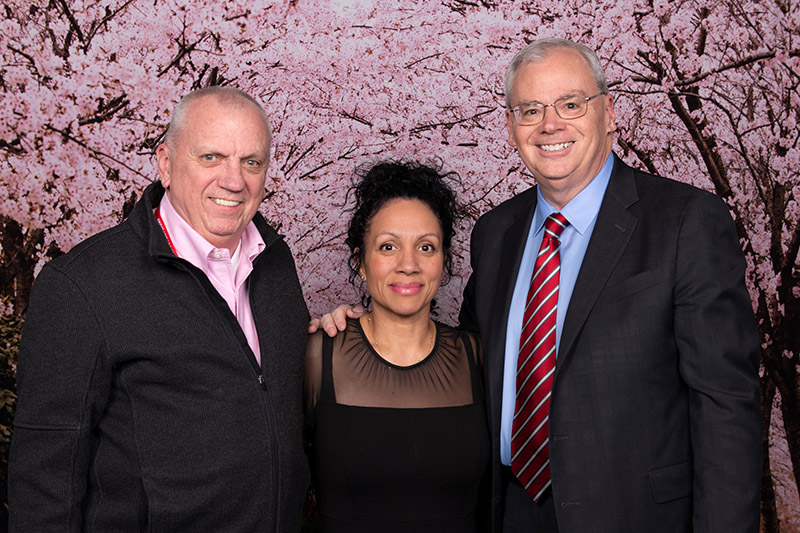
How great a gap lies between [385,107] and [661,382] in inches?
77.6

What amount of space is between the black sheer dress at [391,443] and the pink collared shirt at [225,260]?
1.07 feet

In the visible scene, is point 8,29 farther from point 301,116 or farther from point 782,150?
point 782,150

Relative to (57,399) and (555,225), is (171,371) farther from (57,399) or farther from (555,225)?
(555,225)

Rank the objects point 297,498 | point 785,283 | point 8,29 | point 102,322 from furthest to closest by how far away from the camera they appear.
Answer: point 785,283
point 8,29
point 297,498
point 102,322

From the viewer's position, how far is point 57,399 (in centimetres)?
158

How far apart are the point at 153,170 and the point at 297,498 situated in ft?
6.21

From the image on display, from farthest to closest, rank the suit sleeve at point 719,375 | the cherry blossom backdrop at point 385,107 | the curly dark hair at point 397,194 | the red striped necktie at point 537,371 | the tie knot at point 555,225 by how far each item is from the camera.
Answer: the cherry blossom backdrop at point 385,107
the curly dark hair at point 397,194
the tie knot at point 555,225
the red striped necktie at point 537,371
the suit sleeve at point 719,375

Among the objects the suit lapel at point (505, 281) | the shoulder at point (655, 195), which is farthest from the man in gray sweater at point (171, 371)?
the shoulder at point (655, 195)

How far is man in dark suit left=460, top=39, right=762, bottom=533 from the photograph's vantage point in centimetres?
172


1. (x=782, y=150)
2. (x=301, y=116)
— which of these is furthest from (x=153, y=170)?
(x=782, y=150)

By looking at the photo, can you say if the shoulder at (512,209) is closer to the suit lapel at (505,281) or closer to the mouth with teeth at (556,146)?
the suit lapel at (505,281)

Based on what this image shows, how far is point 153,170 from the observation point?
3.27 m

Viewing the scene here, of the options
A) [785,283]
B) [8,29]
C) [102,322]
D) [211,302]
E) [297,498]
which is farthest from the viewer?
[785,283]

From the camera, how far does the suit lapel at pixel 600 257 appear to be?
1.82 meters
